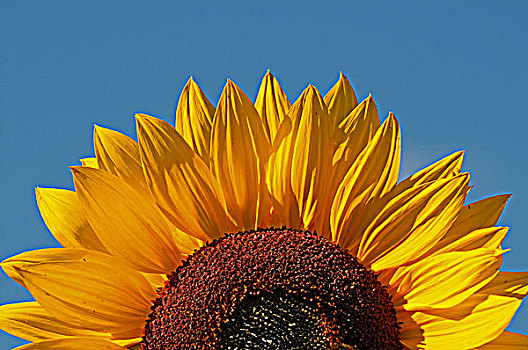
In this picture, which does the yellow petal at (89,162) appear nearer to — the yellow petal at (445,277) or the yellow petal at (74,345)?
the yellow petal at (74,345)

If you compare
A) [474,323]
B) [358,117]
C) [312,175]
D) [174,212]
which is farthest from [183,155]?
[474,323]

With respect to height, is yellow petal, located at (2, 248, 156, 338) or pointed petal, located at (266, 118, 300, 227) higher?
pointed petal, located at (266, 118, 300, 227)

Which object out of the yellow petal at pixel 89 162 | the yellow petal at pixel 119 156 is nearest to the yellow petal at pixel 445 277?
the yellow petal at pixel 119 156

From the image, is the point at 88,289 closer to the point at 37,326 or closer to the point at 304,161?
the point at 37,326

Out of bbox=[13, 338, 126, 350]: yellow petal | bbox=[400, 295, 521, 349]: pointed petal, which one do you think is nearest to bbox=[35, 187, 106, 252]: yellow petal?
bbox=[13, 338, 126, 350]: yellow petal

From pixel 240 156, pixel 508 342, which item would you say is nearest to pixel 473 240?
pixel 508 342

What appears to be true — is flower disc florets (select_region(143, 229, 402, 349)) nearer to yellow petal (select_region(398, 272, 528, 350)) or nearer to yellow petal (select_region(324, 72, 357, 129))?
yellow petal (select_region(398, 272, 528, 350))
